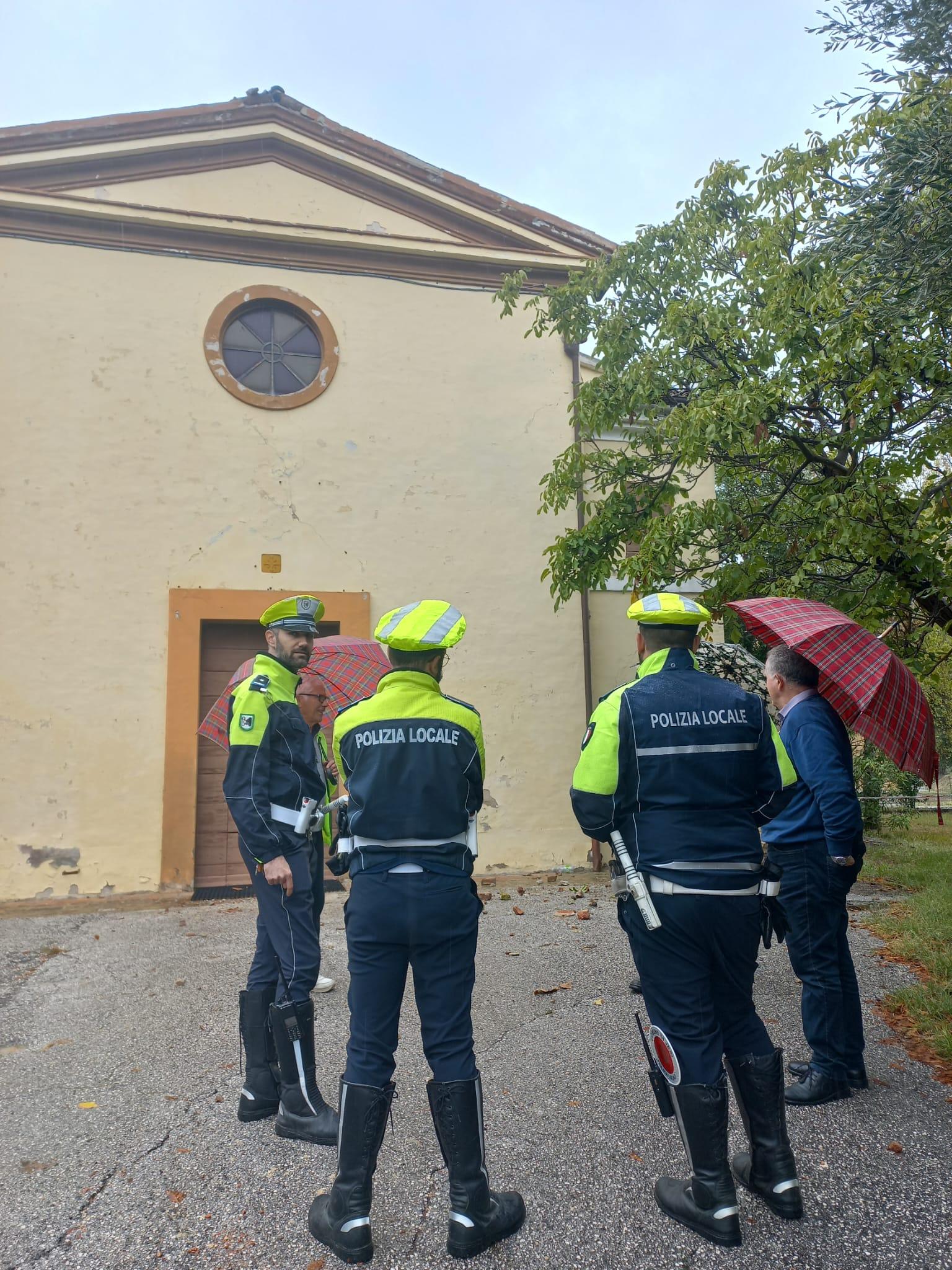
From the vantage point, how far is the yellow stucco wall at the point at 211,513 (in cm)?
812

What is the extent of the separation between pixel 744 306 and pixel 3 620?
6961 millimetres

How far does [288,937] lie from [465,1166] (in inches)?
47.2

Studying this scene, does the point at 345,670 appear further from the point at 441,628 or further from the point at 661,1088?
the point at 661,1088

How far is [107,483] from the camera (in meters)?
8.45

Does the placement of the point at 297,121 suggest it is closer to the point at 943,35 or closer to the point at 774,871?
the point at 943,35

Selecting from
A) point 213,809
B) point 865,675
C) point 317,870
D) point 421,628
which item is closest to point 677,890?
point 421,628

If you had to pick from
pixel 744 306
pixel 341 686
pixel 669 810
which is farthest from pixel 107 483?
pixel 669 810

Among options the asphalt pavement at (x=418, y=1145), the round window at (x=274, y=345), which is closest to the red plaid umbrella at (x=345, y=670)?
the asphalt pavement at (x=418, y=1145)

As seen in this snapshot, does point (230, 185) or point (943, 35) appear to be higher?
point (230, 185)

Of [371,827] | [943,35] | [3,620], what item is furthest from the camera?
[3,620]

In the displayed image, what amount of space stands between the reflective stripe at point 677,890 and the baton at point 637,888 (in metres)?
0.03

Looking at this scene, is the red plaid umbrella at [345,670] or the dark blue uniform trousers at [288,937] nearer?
the dark blue uniform trousers at [288,937]

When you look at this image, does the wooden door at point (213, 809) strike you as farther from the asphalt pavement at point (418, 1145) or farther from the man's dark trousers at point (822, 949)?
the man's dark trousers at point (822, 949)

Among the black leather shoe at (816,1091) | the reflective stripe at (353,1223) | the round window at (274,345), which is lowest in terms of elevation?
the black leather shoe at (816,1091)
